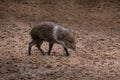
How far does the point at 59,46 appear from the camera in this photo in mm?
10062

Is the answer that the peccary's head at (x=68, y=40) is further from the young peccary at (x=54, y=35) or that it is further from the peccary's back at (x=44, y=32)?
the peccary's back at (x=44, y=32)

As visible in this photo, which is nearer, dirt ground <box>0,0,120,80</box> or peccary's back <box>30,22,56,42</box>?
dirt ground <box>0,0,120,80</box>

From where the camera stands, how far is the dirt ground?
25.9 ft

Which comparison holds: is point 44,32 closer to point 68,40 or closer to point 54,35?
point 54,35

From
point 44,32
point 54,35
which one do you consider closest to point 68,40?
point 54,35

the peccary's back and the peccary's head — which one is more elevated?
the peccary's back

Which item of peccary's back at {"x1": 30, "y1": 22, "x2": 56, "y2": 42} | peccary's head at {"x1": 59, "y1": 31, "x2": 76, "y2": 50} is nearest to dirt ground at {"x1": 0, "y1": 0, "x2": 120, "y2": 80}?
peccary's head at {"x1": 59, "y1": 31, "x2": 76, "y2": 50}

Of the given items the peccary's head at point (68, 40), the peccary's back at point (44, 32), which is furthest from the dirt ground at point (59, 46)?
the peccary's back at point (44, 32)

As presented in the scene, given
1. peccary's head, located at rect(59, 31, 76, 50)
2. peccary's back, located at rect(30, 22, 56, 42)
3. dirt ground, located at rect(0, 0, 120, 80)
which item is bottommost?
dirt ground, located at rect(0, 0, 120, 80)

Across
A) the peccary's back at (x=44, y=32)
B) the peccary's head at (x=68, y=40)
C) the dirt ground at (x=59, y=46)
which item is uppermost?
the peccary's back at (x=44, y=32)

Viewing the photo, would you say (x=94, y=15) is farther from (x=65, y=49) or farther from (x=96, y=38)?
(x=65, y=49)

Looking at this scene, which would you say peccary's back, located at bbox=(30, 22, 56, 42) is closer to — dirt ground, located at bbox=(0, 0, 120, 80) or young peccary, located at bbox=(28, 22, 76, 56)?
young peccary, located at bbox=(28, 22, 76, 56)

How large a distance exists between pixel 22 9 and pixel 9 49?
3579 mm

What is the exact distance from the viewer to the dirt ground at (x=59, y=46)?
7906 millimetres
